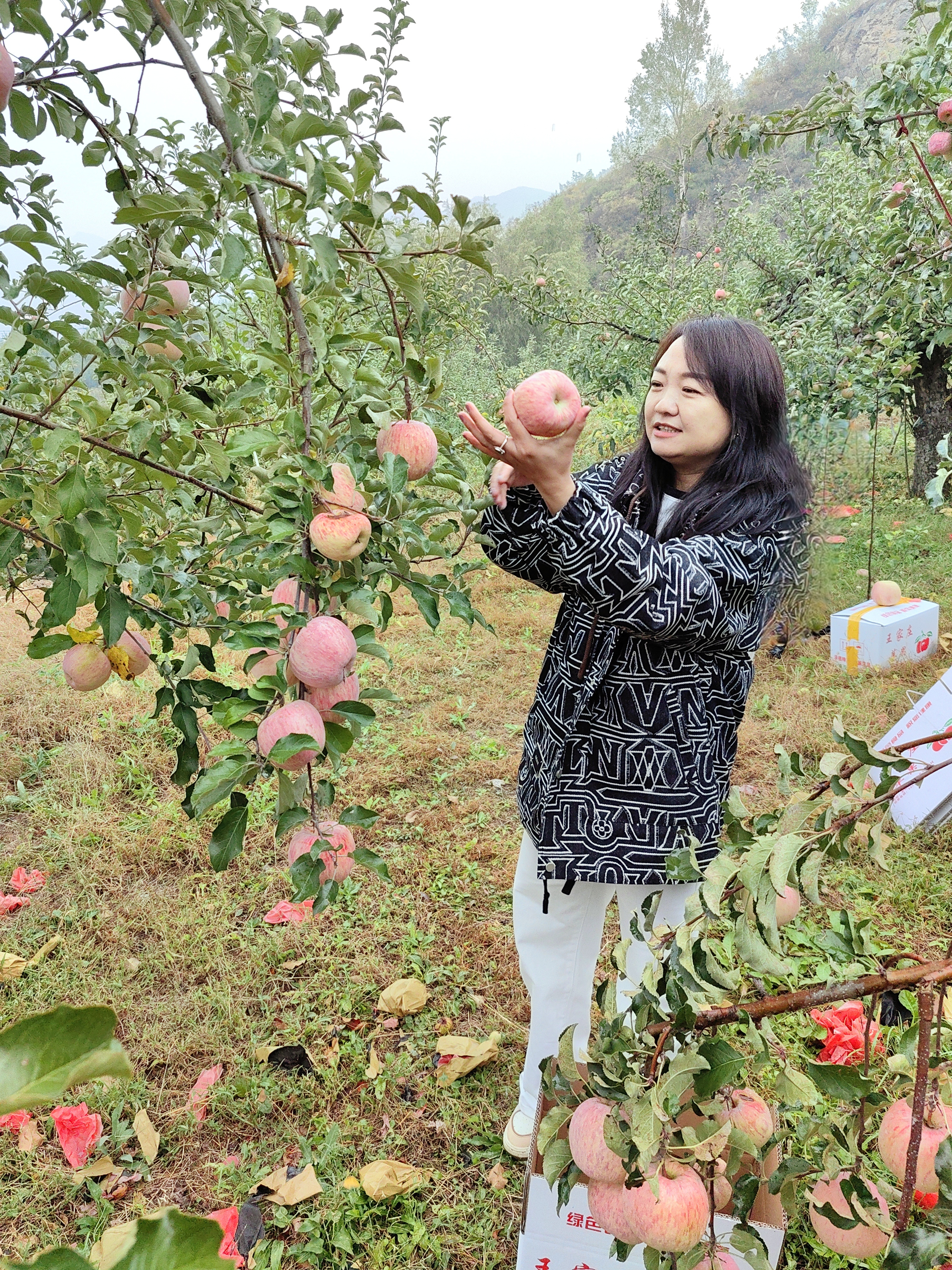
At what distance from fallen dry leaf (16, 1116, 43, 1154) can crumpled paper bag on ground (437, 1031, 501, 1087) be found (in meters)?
0.76

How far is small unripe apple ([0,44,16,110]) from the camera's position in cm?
84

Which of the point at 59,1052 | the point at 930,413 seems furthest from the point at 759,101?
the point at 59,1052

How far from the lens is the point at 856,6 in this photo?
Result: 31438 millimetres

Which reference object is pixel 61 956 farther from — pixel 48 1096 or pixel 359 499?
pixel 48 1096

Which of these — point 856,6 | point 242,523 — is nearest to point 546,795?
point 242,523

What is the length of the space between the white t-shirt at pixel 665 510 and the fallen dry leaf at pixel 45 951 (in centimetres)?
180

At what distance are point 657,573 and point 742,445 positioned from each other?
1.20 ft

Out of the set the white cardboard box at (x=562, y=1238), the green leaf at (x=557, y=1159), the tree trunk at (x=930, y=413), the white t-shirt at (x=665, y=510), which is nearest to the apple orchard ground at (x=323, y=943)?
the white cardboard box at (x=562, y=1238)

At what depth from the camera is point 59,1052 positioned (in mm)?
278

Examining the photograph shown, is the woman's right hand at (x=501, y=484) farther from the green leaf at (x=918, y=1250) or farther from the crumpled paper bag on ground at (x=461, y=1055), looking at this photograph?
the crumpled paper bag on ground at (x=461, y=1055)

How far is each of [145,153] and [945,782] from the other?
2490 millimetres

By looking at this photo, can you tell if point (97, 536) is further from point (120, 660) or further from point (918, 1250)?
point (918, 1250)

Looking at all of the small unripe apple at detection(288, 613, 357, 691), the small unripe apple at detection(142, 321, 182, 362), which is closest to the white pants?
the small unripe apple at detection(288, 613, 357, 691)

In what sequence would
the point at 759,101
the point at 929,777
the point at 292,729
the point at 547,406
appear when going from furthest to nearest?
1. the point at 759,101
2. the point at 929,777
3. the point at 547,406
4. the point at 292,729
